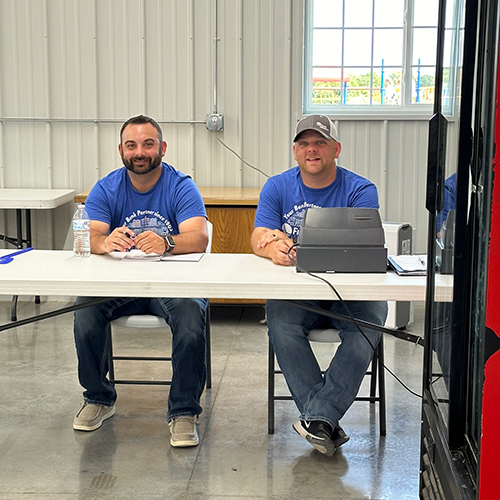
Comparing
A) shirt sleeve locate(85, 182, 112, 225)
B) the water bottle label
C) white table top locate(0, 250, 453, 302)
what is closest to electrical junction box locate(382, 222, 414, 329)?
shirt sleeve locate(85, 182, 112, 225)

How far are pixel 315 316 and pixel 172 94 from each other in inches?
120

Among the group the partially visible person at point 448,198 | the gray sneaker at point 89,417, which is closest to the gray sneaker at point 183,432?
the gray sneaker at point 89,417

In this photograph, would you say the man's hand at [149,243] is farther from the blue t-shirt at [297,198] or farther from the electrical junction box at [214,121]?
the electrical junction box at [214,121]

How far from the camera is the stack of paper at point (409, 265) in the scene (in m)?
2.68

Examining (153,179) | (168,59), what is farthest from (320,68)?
(153,179)

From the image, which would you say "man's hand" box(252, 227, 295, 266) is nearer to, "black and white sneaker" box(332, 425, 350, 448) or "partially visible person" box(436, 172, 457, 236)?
"black and white sneaker" box(332, 425, 350, 448)

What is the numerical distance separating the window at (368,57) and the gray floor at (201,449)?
2.38m

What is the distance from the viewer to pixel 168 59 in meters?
5.52

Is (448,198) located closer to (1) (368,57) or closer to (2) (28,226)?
(2) (28,226)

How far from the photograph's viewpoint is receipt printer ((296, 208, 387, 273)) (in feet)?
8.84

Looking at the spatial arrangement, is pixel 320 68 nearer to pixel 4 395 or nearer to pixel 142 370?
pixel 142 370

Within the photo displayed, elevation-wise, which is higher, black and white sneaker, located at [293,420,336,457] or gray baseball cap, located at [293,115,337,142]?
gray baseball cap, located at [293,115,337,142]

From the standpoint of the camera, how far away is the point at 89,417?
3197 millimetres

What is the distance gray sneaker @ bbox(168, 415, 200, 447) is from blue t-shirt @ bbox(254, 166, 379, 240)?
2.96 feet
